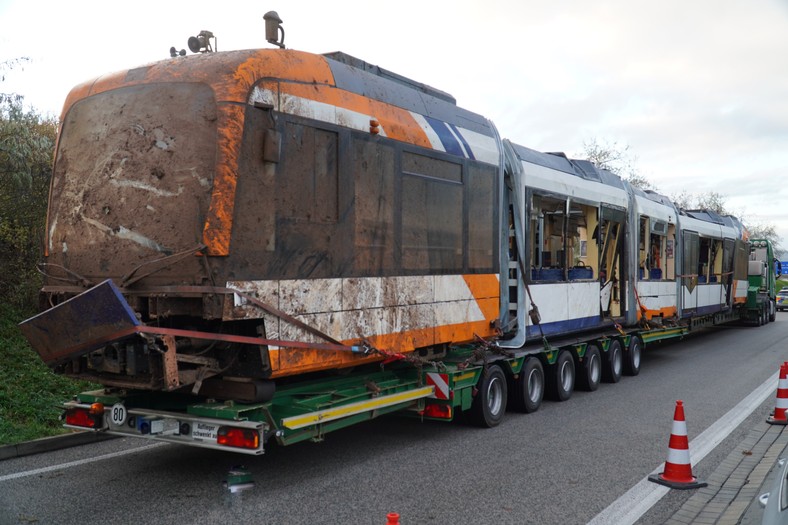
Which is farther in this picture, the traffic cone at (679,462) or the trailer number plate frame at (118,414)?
the traffic cone at (679,462)

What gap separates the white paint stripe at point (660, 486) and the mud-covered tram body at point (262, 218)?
8.05 feet

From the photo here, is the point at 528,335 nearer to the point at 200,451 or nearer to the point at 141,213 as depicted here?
the point at 200,451

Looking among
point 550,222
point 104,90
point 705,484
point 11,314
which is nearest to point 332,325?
point 104,90

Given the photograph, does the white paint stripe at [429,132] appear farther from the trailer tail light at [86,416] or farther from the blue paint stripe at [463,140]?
the trailer tail light at [86,416]

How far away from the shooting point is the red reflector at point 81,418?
6.08 metres

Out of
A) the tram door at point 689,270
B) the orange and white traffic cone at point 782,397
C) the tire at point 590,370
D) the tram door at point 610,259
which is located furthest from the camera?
the tram door at point 689,270

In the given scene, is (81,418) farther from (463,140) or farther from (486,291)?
(463,140)

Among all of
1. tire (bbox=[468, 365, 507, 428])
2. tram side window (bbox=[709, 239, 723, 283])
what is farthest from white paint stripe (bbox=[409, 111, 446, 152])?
tram side window (bbox=[709, 239, 723, 283])

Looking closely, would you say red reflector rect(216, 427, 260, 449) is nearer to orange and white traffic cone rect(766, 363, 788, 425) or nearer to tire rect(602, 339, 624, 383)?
orange and white traffic cone rect(766, 363, 788, 425)

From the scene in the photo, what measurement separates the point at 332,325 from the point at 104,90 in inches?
114

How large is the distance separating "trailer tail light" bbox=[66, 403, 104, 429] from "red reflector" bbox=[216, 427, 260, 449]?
1313 mm

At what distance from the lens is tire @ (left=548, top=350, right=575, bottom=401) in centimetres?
1034

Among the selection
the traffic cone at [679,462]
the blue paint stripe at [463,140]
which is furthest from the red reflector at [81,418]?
the traffic cone at [679,462]

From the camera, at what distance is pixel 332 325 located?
6.14 m
